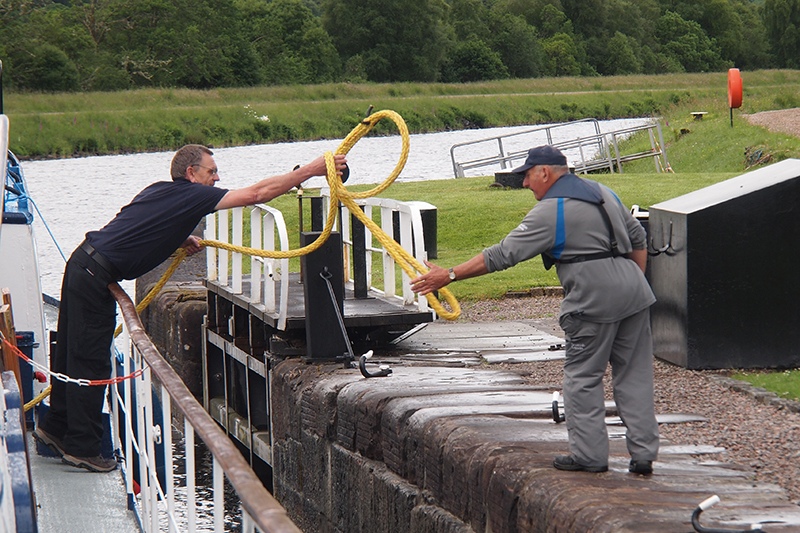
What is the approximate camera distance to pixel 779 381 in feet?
22.8

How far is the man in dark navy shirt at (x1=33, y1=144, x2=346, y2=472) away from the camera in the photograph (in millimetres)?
5723

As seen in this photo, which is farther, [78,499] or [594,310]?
[78,499]

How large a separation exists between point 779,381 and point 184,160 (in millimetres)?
4473

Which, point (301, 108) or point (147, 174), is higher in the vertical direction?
point (301, 108)

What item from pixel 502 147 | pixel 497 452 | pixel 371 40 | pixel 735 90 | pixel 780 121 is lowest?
pixel 497 452

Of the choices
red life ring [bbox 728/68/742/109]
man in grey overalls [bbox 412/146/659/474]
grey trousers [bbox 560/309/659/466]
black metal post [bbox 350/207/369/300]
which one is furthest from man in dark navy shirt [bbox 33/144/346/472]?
red life ring [bbox 728/68/742/109]

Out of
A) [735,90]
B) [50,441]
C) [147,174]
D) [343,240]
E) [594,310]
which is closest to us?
[594,310]

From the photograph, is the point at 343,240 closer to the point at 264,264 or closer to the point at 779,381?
the point at 264,264

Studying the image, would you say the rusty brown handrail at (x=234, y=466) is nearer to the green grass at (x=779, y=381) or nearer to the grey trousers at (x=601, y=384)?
the grey trousers at (x=601, y=384)

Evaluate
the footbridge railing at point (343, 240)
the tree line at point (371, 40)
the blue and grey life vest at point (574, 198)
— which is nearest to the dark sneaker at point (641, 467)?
the blue and grey life vest at point (574, 198)

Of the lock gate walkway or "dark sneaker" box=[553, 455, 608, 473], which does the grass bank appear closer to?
the lock gate walkway

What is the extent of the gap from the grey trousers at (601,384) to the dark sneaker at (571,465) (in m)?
0.02

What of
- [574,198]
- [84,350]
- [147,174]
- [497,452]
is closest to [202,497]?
[84,350]

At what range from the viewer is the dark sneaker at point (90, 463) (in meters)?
5.74
